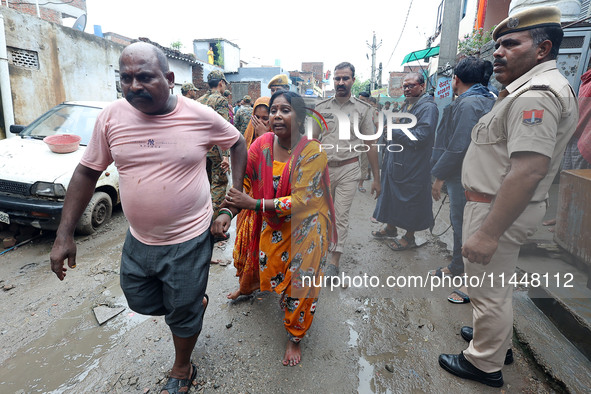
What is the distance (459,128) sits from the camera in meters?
2.70

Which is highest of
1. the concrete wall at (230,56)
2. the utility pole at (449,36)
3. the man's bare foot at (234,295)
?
the concrete wall at (230,56)


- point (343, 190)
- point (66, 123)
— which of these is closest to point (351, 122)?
point (343, 190)

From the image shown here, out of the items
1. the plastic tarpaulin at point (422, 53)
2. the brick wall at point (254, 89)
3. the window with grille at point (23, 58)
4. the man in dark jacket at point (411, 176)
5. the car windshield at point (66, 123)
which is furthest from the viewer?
the brick wall at point (254, 89)

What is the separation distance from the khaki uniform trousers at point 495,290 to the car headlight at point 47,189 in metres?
3.88

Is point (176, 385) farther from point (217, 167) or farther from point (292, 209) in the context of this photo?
point (217, 167)

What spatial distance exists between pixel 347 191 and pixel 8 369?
9.46ft

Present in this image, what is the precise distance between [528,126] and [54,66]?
1021cm

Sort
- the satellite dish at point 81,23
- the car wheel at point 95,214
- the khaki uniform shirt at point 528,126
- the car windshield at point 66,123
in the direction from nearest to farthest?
the khaki uniform shirt at point 528,126 → the car wheel at point 95,214 → the car windshield at point 66,123 → the satellite dish at point 81,23

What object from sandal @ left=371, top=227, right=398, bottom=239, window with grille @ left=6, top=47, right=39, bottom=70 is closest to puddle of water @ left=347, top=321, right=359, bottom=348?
sandal @ left=371, top=227, right=398, bottom=239

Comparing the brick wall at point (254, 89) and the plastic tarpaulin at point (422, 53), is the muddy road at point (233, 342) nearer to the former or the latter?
the plastic tarpaulin at point (422, 53)

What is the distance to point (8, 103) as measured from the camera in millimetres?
6797

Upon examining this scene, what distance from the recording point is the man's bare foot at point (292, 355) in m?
2.02

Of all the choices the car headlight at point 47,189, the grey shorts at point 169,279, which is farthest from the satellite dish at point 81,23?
the grey shorts at point 169,279

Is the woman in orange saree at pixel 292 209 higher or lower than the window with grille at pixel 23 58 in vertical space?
lower
